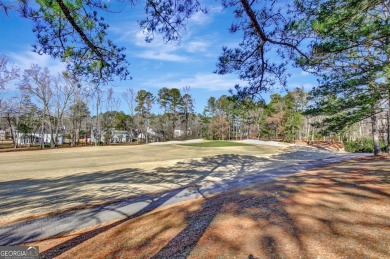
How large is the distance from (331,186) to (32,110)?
36.1 metres

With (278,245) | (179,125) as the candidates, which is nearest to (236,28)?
(278,245)

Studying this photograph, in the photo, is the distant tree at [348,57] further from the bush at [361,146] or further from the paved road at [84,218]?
the bush at [361,146]

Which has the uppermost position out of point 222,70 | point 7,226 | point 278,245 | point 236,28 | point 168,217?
point 236,28

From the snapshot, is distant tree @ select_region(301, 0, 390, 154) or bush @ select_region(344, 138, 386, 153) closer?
distant tree @ select_region(301, 0, 390, 154)

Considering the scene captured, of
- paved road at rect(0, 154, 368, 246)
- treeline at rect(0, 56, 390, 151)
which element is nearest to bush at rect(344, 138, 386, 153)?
treeline at rect(0, 56, 390, 151)

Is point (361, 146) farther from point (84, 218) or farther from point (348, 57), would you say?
point (84, 218)

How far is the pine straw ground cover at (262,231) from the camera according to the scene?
2.60 meters

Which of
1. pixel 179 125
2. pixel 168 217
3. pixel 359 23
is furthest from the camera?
pixel 179 125

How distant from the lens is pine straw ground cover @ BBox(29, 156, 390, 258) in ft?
8.52

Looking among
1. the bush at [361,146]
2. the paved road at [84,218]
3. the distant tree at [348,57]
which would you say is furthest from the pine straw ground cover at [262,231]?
the bush at [361,146]

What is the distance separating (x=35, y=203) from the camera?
6.47 m

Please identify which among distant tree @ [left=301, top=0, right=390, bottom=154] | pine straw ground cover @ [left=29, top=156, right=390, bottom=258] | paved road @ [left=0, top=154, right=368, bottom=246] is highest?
distant tree @ [left=301, top=0, right=390, bottom=154]

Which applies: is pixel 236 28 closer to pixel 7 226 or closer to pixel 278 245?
pixel 278 245

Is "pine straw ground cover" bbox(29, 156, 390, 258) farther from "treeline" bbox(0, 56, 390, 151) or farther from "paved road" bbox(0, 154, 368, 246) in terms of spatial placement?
"treeline" bbox(0, 56, 390, 151)
